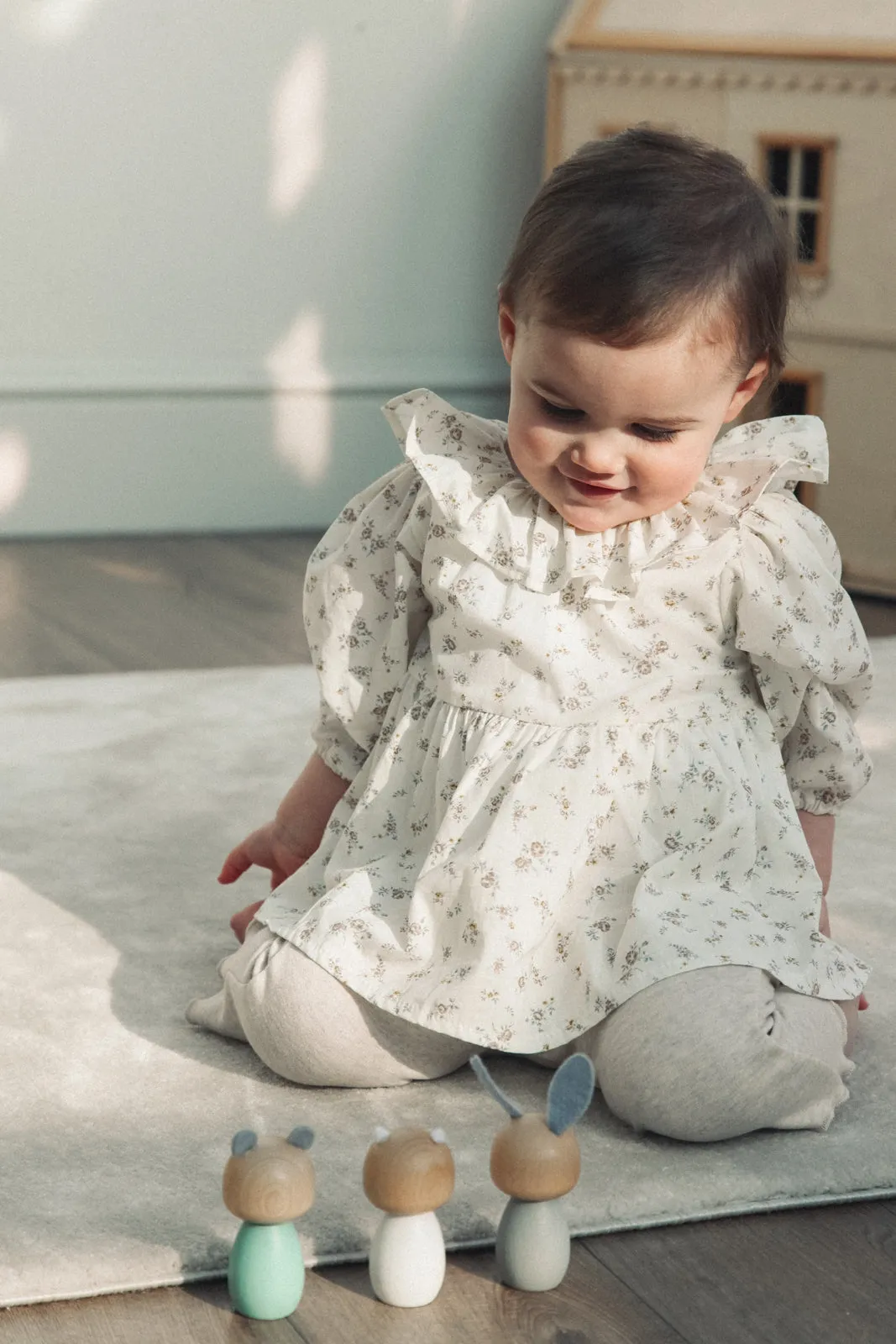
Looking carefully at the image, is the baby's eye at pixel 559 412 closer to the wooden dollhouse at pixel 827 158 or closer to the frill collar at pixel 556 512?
the frill collar at pixel 556 512

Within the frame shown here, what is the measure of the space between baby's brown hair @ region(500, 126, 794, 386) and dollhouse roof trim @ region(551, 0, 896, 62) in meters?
1.44

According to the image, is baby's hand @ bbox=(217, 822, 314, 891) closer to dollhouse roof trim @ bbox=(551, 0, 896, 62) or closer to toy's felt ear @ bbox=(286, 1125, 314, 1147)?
→ toy's felt ear @ bbox=(286, 1125, 314, 1147)

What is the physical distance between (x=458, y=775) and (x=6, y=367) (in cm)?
181

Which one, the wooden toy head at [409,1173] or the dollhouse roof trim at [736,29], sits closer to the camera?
the wooden toy head at [409,1173]

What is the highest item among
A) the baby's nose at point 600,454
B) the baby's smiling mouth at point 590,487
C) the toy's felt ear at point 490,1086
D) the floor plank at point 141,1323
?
the baby's nose at point 600,454

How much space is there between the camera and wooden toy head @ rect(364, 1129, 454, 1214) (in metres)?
0.72

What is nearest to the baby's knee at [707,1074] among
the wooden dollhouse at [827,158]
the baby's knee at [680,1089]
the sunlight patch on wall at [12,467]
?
the baby's knee at [680,1089]

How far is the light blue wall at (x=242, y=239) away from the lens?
101 inches

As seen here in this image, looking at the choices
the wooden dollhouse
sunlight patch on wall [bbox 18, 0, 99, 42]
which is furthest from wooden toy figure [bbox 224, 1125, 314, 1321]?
sunlight patch on wall [bbox 18, 0, 99, 42]

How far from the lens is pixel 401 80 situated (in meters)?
2.72

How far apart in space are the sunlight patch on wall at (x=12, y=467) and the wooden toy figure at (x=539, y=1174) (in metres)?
2.02

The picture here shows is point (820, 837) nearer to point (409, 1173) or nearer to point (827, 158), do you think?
point (409, 1173)

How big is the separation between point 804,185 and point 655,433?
154 centimetres

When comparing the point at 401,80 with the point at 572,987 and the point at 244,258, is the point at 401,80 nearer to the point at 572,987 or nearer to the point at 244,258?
the point at 244,258
